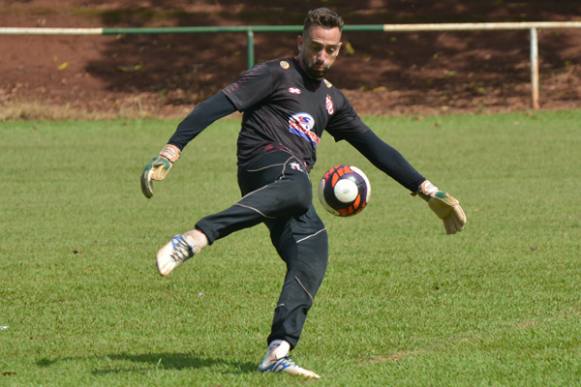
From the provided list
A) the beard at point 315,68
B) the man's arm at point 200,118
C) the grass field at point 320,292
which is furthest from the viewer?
the grass field at point 320,292

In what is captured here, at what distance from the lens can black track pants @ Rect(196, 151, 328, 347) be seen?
247 inches

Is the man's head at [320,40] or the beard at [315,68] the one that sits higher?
the man's head at [320,40]

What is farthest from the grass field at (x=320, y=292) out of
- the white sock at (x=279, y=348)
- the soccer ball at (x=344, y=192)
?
the soccer ball at (x=344, y=192)

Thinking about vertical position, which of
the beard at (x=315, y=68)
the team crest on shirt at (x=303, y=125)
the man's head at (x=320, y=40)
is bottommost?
the team crest on shirt at (x=303, y=125)

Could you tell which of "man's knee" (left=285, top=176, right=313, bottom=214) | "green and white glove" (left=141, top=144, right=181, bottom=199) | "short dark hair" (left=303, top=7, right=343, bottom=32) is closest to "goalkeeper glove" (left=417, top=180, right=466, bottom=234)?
"man's knee" (left=285, top=176, right=313, bottom=214)

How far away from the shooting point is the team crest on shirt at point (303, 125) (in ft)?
22.3

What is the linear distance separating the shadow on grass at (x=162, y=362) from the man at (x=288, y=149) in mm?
294

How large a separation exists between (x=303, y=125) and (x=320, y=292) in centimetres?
263

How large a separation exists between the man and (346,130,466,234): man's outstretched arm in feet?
0.04

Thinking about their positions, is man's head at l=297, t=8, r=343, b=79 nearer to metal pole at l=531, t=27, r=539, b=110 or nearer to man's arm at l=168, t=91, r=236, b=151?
man's arm at l=168, t=91, r=236, b=151

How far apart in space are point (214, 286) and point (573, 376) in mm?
3564

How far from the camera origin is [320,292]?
30.3 feet

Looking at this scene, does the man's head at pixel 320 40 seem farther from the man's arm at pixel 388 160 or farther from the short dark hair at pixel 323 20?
the man's arm at pixel 388 160

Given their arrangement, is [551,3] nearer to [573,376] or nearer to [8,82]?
[8,82]
